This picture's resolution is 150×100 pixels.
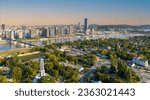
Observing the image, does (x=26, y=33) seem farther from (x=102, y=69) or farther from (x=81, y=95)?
(x=81, y=95)

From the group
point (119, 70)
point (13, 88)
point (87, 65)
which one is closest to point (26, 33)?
point (87, 65)

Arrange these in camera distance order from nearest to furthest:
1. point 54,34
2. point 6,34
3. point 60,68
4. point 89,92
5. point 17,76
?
point 89,92 < point 17,76 < point 60,68 < point 6,34 < point 54,34

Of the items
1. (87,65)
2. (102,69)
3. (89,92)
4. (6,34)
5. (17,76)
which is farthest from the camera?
(6,34)

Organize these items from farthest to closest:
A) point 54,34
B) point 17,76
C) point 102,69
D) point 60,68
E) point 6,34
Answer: point 54,34
point 6,34
point 60,68
point 102,69
point 17,76

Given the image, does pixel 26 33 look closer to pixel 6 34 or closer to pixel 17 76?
pixel 6 34

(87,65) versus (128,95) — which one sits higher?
(128,95)

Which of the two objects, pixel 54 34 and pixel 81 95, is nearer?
pixel 81 95

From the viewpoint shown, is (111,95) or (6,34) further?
(6,34)

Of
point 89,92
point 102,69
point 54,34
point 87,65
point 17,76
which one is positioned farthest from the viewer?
point 54,34

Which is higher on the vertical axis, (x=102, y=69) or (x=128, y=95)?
(x=128, y=95)
